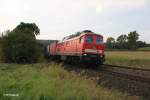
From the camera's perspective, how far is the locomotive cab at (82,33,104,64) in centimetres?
2950

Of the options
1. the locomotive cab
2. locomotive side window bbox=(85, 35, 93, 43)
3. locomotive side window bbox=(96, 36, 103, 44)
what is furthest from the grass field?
locomotive side window bbox=(85, 35, 93, 43)

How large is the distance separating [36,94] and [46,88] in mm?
994

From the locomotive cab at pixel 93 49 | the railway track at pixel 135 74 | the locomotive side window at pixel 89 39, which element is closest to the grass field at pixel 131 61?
the locomotive cab at pixel 93 49

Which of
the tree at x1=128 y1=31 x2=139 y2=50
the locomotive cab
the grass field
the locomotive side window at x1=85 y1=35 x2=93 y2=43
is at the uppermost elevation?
the tree at x1=128 y1=31 x2=139 y2=50

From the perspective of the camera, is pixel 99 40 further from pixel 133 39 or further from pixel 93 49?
pixel 133 39

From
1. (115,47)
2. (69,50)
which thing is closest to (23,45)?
(69,50)

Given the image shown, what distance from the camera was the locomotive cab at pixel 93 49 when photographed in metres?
29.5

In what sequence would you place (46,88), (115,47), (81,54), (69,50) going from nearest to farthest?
(46,88)
(81,54)
(69,50)
(115,47)

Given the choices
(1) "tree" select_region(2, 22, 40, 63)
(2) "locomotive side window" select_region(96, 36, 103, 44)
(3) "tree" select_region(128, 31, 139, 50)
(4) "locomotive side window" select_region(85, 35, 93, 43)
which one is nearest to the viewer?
(4) "locomotive side window" select_region(85, 35, 93, 43)

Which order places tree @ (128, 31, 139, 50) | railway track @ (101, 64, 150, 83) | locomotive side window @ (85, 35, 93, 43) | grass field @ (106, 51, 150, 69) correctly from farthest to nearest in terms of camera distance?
tree @ (128, 31, 139, 50), grass field @ (106, 51, 150, 69), locomotive side window @ (85, 35, 93, 43), railway track @ (101, 64, 150, 83)

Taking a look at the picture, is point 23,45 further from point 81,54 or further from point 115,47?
point 115,47

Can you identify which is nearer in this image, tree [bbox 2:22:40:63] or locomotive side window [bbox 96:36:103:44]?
locomotive side window [bbox 96:36:103:44]

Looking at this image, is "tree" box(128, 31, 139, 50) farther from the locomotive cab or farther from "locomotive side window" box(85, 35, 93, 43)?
"locomotive side window" box(85, 35, 93, 43)

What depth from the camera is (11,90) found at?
1219 cm
